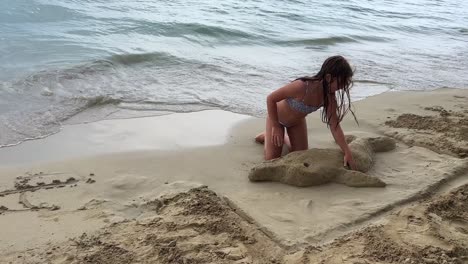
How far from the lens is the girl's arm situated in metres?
3.65

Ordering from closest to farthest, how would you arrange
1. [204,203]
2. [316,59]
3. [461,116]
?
1. [204,203]
2. [461,116]
3. [316,59]

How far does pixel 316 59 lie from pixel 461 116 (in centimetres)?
381

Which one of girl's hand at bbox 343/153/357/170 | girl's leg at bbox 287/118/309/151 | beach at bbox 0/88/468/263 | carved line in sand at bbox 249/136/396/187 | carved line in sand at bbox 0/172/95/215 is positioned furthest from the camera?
girl's leg at bbox 287/118/309/151

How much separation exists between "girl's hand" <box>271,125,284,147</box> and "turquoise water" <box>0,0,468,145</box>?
148 cm

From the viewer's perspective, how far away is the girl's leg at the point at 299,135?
418 cm

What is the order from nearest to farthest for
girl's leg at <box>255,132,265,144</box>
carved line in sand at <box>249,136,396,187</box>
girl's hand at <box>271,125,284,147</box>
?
carved line in sand at <box>249,136,396,187</box> → girl's hand at <box>271,125,284,147</box> → girl's leg at <box>255,132,265,144</box>

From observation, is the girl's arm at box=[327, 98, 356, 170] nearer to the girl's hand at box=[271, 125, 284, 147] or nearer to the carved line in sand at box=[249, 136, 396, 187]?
the carved line in sand at box=[249, 136, 396, 187]

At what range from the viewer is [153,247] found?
104 inches

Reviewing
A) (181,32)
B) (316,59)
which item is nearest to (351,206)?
(316,59)

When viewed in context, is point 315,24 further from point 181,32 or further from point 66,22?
point 66,22

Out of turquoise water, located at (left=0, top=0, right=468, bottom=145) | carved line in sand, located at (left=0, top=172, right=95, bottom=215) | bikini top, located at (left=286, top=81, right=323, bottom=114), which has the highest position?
bikini top, located at (left=286, top=81, right=323, bottom=114)

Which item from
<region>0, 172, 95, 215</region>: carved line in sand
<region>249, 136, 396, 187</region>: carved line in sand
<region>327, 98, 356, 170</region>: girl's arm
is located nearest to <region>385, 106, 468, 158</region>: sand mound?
<region>249, 136, 396, 187</region>: carved line in sand

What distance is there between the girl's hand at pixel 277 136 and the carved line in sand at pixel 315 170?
240 mm

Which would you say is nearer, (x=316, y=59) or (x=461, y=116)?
(x=461, y=116)
